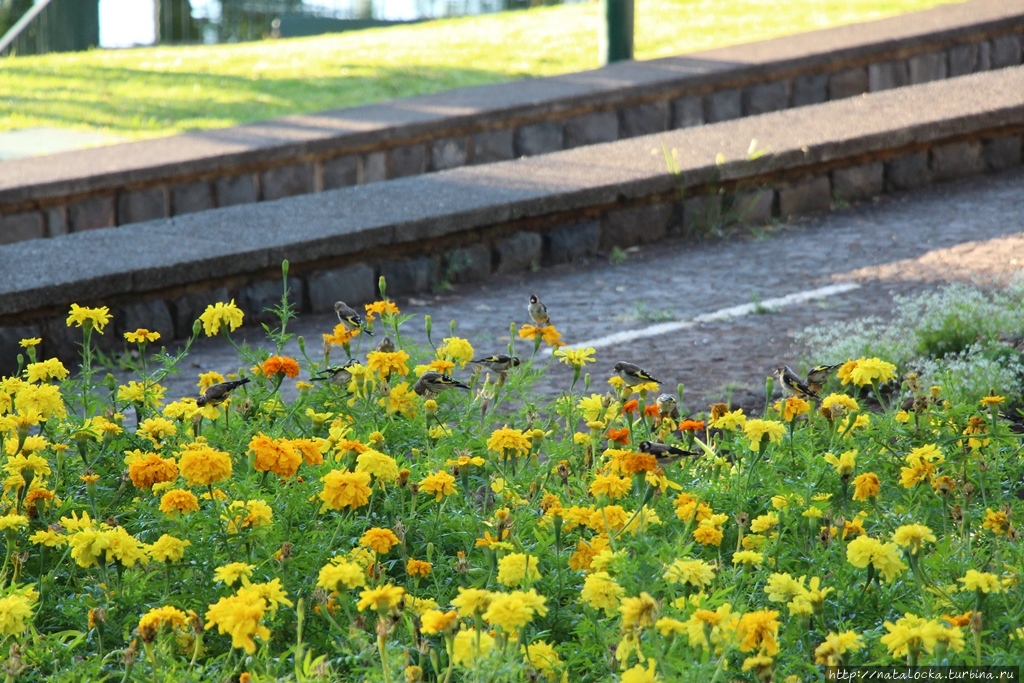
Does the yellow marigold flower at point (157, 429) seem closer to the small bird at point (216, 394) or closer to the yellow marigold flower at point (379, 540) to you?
the small bird at point (216, 394)

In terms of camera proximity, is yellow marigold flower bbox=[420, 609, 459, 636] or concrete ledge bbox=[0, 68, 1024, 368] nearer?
yellow marigold flower bbox=[420, 609, 459, 636]

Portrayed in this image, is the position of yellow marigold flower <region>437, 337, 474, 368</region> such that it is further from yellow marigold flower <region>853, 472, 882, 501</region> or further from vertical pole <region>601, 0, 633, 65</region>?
vertical pole <region>601, 0, 633, 65</region>

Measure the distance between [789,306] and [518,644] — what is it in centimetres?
348

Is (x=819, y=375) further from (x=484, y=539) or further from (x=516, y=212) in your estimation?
(x=516, y=212)

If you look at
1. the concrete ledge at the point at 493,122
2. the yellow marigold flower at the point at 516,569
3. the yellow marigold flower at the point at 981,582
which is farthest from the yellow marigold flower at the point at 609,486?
the concrete ledge at the point at 493,122

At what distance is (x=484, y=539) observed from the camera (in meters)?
2.74

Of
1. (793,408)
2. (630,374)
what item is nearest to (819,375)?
(793,408)

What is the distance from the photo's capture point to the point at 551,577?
2836 mm

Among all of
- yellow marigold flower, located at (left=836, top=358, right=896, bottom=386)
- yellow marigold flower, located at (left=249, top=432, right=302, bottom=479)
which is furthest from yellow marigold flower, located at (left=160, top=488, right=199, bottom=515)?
yellow marigold flower, located at (left=836, top=358, right=896, bottom=386)

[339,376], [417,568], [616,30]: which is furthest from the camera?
[616,30]

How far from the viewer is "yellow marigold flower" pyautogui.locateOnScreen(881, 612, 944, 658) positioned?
2.08m

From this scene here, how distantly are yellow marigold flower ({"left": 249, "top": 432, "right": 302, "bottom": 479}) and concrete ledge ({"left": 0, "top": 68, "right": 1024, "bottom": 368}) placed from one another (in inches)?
108

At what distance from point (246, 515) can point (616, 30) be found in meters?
7.71

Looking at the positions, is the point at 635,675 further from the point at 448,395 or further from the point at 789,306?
the point at 789,306
